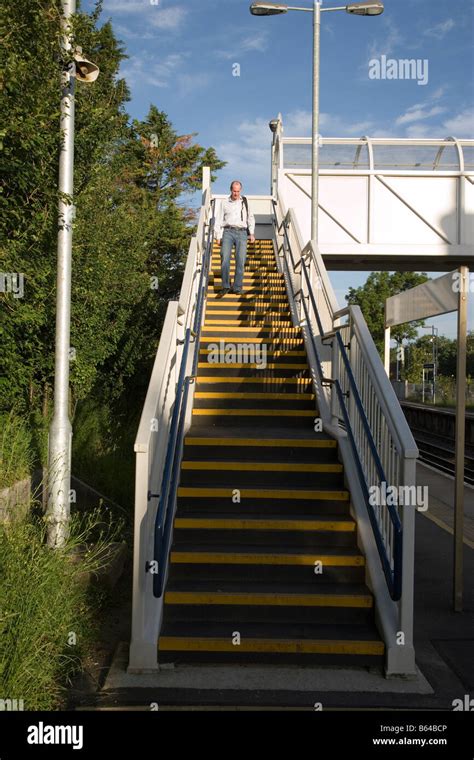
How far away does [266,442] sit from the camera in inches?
243

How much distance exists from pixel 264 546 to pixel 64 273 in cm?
307

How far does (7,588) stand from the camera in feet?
13.1

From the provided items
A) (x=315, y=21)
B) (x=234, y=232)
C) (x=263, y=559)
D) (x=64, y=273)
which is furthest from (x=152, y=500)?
(x=315, y=21)

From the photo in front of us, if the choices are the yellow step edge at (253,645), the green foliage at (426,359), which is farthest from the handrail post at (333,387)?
the green foliage at (426,359)

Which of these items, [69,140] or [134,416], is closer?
[69,140]

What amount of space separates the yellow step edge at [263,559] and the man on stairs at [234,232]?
19.4 feet

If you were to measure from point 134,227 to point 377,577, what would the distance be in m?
10.0

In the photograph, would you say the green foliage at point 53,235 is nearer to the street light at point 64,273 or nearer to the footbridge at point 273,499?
the street light at point 64,273

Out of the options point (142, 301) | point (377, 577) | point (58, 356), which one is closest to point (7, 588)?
point (58, 356)

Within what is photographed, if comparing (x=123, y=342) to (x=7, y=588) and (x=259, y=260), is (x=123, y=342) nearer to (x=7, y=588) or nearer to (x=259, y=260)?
(x=259, y=260)

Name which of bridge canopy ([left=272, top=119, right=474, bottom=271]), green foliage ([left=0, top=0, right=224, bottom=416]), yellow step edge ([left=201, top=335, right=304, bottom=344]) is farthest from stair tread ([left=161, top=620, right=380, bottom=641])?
bridge canopy ([left=272, top=119, right=474, bottom=271])

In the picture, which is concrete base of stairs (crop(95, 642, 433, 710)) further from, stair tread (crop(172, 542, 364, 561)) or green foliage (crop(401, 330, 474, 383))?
green foliage (crop(401, 330, 474, 383))

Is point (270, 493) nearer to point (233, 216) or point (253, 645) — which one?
point (253, 645)

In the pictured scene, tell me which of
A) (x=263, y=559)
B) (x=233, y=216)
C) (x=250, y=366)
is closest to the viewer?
(x=263, y=559)
